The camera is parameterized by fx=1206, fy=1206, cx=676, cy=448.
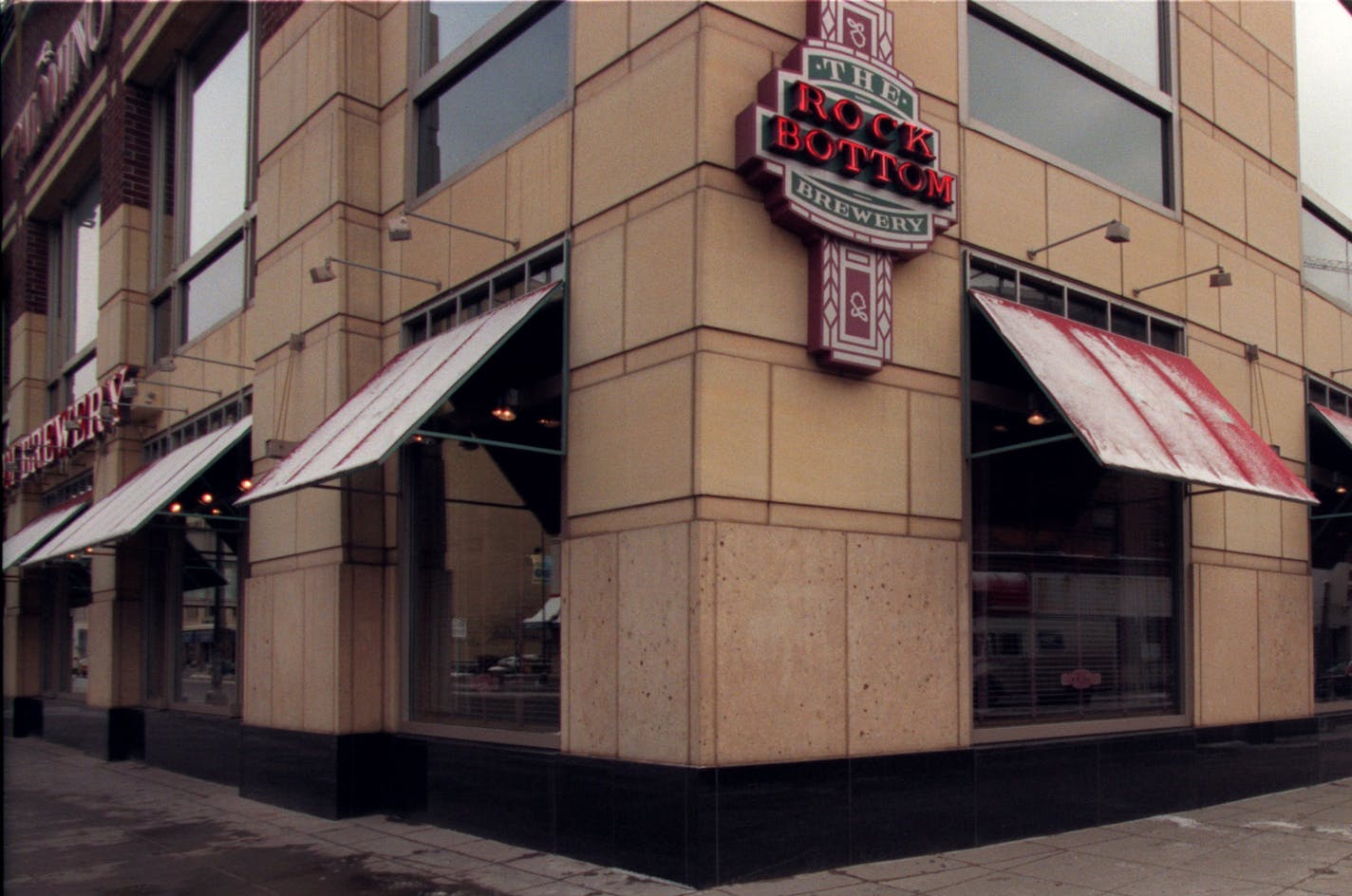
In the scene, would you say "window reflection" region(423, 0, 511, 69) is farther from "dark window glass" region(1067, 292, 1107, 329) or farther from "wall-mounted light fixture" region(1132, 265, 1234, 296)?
"wall-mounted light fixture" region(1132, 265, 1234, 296)

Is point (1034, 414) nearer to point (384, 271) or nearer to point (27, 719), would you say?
point (384, 271)

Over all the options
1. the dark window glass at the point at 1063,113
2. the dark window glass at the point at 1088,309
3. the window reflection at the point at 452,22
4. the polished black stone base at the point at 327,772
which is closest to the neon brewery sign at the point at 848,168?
the dark window glass at the point at 1063,113

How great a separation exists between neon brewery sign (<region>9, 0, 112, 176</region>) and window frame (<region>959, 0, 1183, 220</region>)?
15801 millimetres

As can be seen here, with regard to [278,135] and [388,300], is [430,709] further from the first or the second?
[278,135]

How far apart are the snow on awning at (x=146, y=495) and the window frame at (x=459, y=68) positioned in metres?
4.63

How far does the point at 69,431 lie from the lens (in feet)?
69.4

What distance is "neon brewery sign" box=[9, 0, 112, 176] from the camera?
68.6ft

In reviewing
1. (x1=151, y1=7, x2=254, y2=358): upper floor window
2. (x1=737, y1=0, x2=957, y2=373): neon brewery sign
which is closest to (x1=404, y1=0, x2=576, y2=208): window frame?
(x1=737, y1=0, x2=957, y2=373): neon brewery sign

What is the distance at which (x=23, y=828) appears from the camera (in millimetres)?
12312

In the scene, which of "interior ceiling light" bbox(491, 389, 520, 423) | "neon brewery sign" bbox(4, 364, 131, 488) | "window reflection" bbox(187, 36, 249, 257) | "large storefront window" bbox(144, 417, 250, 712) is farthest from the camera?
"neon brewery sign" bbox(4, 364, 131, 488)

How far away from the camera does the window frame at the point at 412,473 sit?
10.1 m

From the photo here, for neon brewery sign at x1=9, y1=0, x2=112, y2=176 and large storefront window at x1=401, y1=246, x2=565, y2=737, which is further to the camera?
neon brewery sign at x1=9, y1=0, x2=112, y2=176

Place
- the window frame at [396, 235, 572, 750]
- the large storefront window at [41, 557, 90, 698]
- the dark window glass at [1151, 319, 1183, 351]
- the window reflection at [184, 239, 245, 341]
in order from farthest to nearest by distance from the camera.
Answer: the large storefront window at [41, 557, 90, 698]
the window reflection at [184, 239, 245, 341]
the dark window glass at [1151, 319, 1183, 351]
the window frame at [396, 235, 572, 750]

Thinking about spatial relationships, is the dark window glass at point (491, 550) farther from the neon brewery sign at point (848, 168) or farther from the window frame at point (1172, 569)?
the window frame at point (1172, 569)
